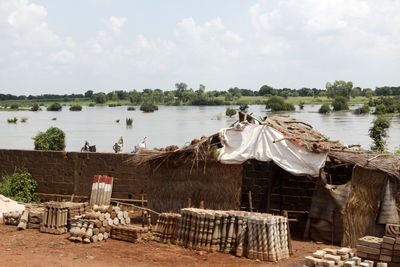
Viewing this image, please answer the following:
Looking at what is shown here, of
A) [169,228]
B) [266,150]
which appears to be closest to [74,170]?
A: [169,228]

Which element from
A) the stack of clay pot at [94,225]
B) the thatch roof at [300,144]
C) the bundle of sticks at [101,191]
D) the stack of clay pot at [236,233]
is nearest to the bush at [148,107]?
the bundle of sticks at [101,191]

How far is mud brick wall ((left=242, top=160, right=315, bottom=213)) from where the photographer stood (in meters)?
14.0

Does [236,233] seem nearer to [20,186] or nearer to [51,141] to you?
[20,186]

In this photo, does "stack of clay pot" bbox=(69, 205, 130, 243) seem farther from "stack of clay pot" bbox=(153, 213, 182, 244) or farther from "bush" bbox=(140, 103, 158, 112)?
"bush" bbox=(140, 103, 158, 112)

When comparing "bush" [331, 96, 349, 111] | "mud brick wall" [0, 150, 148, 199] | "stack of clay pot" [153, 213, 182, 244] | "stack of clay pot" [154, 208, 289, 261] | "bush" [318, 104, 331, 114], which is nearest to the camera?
"stack of clay pot" [154, 208, 289, 261]

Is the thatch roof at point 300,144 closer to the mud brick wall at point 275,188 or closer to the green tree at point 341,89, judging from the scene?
the mud brick wall at point 275,188

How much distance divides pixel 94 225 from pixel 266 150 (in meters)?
4.41

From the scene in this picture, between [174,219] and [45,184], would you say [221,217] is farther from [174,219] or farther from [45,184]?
[45,184]

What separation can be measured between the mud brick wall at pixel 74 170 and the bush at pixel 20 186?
197 millimetres

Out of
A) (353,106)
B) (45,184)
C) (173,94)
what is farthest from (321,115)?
(45,184)

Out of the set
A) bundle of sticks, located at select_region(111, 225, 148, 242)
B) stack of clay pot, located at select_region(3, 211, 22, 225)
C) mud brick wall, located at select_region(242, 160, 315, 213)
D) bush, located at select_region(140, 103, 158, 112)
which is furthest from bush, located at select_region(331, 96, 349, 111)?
bundle of sticks, located at select_region(111, 225, 148, 242)

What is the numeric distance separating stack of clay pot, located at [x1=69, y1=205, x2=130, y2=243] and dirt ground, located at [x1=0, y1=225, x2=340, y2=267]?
194 millimetres

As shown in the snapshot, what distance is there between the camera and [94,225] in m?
12.1

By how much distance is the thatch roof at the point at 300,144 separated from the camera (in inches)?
460
